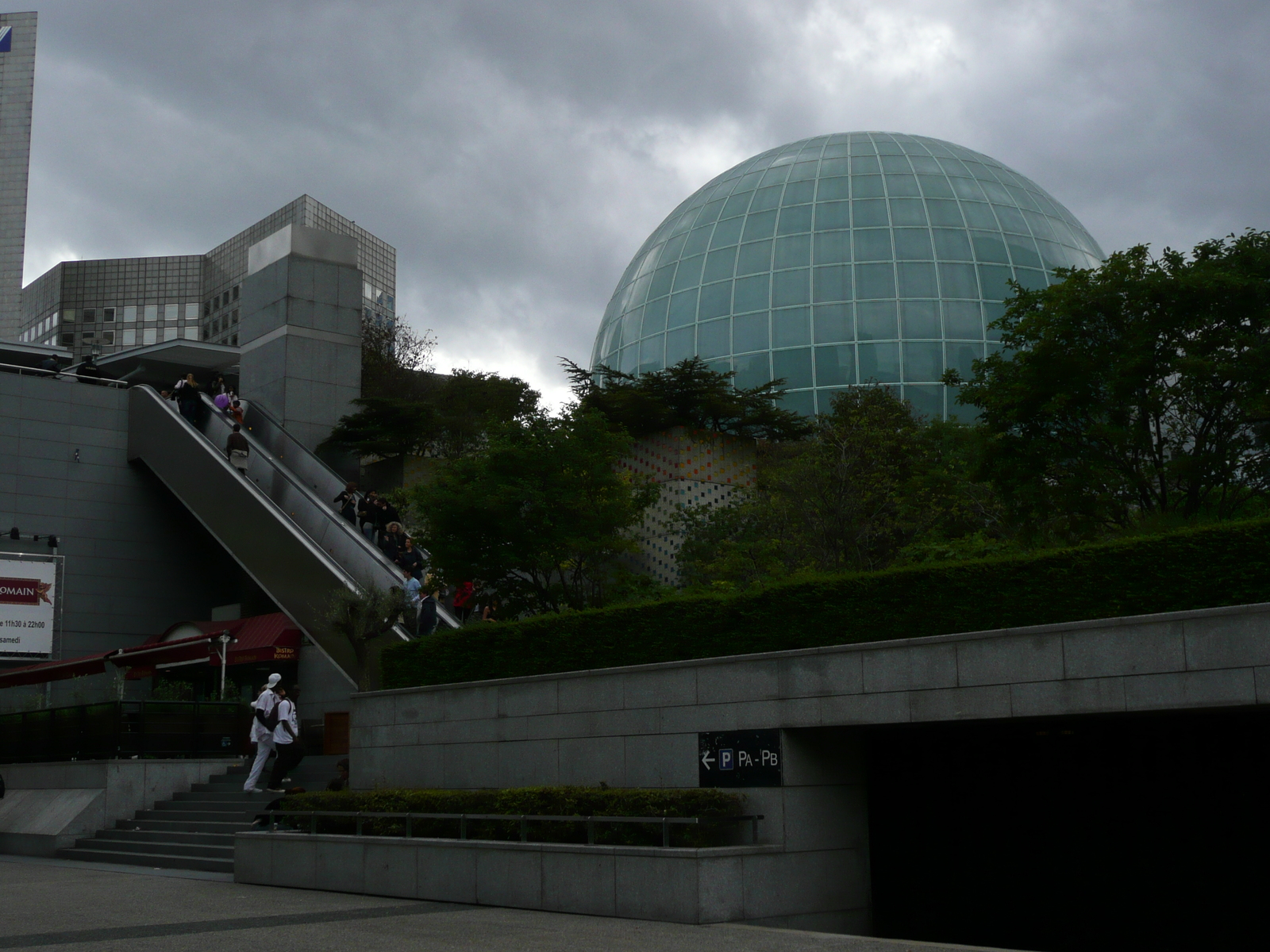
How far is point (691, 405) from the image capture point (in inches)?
1412

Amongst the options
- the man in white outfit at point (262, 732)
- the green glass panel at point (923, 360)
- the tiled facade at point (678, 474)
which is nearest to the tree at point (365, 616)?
the man in white outfit at point (262, 732)

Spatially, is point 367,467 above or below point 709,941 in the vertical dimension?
above

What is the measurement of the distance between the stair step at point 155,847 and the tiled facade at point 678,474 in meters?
15.3

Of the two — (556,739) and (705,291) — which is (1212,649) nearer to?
(556,739)

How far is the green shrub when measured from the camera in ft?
44.0

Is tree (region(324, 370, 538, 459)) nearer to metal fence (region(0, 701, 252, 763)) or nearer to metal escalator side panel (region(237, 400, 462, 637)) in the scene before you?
metal escalator side panel (region(237, 400, 462, 637))

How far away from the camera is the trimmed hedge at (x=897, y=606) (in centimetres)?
1162

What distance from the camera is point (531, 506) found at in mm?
25891

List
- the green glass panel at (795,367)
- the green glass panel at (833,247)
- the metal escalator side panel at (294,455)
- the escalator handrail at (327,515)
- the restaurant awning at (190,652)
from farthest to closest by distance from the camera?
the green glass panel at (833,247), the green glass panel at (795,367), the metal escalator side panel at (294,455), the restaurant awning at (190,652), the escalator handrail at (327,515)

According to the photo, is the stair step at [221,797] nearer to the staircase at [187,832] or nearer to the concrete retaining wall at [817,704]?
the staircase at [187,832]

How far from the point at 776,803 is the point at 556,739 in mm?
3738

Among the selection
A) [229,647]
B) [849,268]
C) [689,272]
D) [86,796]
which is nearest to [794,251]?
[849,268]

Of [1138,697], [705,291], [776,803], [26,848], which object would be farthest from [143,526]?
[1138,697]

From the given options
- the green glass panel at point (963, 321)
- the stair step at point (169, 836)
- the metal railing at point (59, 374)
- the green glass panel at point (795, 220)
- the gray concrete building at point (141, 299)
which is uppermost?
the gray concrete building at point (141, 299)
